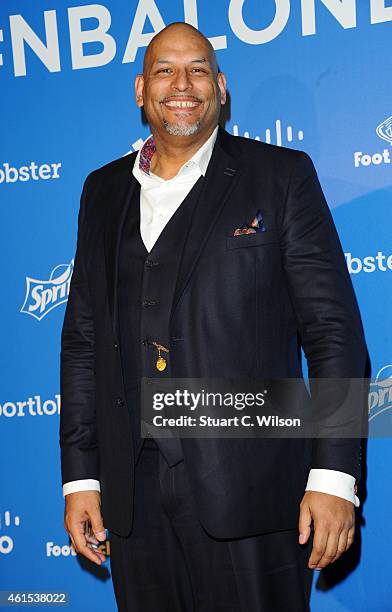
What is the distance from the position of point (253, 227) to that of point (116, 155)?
1.12 metres

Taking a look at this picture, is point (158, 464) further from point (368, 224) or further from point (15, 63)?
point (15, 63)

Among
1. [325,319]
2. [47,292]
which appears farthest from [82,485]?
[47,292]

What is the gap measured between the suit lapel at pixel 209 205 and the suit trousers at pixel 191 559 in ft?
1.46

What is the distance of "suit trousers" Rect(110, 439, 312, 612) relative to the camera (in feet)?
6.37

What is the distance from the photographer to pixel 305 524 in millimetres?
1856

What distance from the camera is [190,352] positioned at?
1.95m

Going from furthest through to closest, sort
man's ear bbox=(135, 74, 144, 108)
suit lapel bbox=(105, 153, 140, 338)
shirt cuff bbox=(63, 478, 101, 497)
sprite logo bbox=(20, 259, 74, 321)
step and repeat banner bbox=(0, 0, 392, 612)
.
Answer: sprite logo bbox=(20, 259, 74, 321)
step and repeat banner bbox=(0, 0, 392, 612)
man's ear bbox=(135, 74, 144, 108)
shirt cuff bbox=(63, 478, 101, 497)
suit lapel bbox=(105, 153, 140, 338)

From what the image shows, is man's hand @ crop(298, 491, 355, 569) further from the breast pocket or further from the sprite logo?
the sprite logo

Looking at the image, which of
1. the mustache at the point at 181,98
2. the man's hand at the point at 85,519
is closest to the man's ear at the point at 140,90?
the mustache at the point at 181,98

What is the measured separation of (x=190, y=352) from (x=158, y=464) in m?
0.29

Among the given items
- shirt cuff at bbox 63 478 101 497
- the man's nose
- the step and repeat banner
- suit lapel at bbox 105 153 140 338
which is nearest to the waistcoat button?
suit lapel at bbox 105 153 140 338

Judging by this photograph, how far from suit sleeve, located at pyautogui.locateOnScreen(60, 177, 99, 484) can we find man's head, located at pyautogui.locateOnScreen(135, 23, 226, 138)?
0.46m

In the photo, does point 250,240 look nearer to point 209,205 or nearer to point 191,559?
point 209,205

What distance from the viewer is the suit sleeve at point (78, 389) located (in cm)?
220
